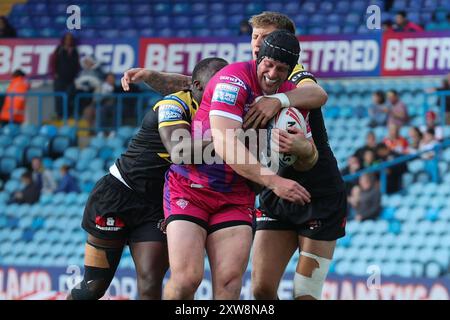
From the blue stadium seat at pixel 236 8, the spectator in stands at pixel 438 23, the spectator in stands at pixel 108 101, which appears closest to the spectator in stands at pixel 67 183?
the spectator in stands at pixel 108 101

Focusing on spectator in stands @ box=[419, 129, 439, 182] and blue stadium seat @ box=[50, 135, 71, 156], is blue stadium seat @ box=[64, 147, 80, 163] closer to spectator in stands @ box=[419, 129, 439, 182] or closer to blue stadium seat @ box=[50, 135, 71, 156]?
blue stadium seat @ box=[50, 135, 71, 156]

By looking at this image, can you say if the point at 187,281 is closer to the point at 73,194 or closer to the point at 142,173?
the point at 142,173

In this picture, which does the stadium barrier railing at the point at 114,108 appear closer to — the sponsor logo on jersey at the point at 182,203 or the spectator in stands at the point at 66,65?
the spectator in stands at the point at 66,65

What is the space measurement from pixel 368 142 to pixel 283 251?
7.90 meters

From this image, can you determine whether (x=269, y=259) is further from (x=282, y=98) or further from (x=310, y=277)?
(x=282, y=98)

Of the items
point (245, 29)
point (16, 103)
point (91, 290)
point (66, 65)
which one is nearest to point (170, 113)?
point (91, 290)

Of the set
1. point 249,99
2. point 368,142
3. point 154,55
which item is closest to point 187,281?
point 249,99

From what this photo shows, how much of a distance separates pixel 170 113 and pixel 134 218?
3.42 ft

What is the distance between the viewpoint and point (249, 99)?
6680 mm

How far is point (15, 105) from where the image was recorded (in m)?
17.3

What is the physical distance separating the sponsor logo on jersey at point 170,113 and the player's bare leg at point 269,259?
1137mm

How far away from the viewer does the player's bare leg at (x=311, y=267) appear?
738cm

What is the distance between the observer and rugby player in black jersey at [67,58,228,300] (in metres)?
7.48

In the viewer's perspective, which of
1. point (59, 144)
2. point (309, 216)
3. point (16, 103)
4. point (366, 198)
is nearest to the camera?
point (309, 216)
